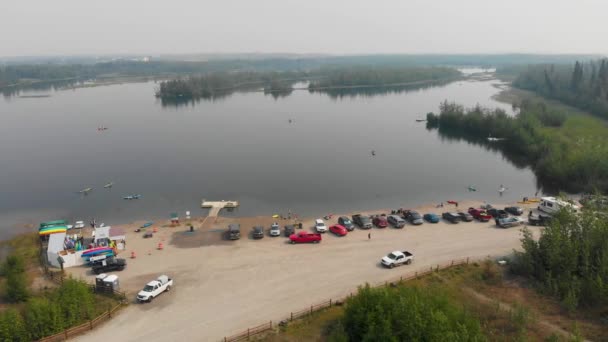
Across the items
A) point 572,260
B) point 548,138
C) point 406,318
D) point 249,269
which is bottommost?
point 249,269

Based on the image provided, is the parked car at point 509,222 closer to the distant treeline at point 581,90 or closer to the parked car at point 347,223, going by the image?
the parked car at point 347,223

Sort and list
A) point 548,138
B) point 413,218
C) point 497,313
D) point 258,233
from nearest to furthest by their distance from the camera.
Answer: point 497,313
point 258,233
point 413,218
point 548,138

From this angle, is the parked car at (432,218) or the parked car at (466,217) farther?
the parked car at (432,218)

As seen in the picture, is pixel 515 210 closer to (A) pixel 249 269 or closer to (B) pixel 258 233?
(B) pixel 258 233

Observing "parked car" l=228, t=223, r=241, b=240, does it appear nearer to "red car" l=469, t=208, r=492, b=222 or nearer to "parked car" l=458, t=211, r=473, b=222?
"parked car" l=458, t=211, r=473, b=222

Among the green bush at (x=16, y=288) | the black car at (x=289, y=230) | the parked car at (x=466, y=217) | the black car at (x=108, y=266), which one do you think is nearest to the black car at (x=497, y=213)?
the parked car at (x=466, y=217)

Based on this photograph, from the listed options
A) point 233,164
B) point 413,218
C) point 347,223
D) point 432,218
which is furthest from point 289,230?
point 233,164
